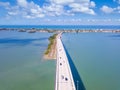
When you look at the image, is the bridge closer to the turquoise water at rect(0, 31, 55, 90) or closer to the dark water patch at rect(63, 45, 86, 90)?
the dark water patch at rect(63, 45, 86, 90)

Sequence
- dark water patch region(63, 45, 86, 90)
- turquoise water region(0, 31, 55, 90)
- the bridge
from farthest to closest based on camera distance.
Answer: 1. turquoise water region(0, 31, 55, 90)
2. dark water patch region(63, 45, 86, 90)
3. the bridge

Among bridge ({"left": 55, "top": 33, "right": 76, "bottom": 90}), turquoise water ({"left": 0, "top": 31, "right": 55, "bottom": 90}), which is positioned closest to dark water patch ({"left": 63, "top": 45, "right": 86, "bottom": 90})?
bridge ({"left": 55, "top": 33, "right": 76, "bottom": 90})

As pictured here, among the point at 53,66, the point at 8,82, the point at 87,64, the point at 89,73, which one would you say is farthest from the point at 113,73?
the point at 8,82

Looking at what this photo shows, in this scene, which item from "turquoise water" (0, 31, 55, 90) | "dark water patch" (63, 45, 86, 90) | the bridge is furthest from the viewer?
"turquoise water" (0, 31, 55, 90)

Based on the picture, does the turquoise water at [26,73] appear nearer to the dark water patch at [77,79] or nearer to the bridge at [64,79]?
the bridge at [64,79]

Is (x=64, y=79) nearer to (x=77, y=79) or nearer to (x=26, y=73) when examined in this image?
(x=77, y=79)

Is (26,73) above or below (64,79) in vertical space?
below

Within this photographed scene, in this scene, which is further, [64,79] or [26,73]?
[26,73]

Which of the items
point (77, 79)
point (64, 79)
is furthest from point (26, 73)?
point (64, 79)

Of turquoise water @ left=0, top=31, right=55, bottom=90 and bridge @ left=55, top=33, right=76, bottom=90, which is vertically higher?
bridge @ left=55, top=33, right=76, bottom=90

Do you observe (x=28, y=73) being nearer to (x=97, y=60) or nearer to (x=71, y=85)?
(x=71, y=85)

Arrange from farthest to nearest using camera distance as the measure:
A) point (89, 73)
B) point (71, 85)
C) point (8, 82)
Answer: point (89, 73) < point (8, 82) < point (71, 85)
